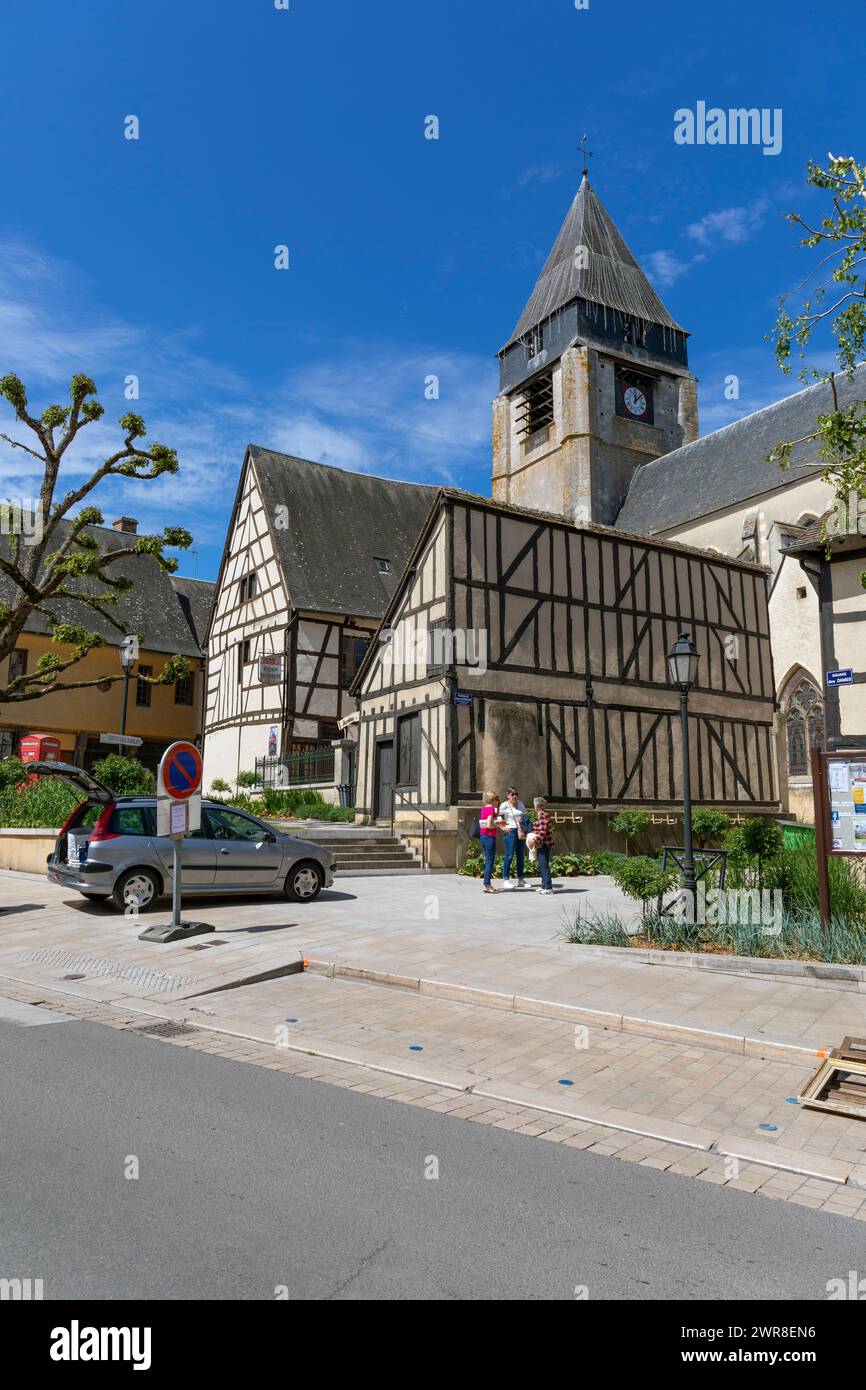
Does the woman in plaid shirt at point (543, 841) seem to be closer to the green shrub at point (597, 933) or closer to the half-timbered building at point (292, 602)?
the green shrub at point (597, 933)

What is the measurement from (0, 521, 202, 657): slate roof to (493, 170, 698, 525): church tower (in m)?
16.0

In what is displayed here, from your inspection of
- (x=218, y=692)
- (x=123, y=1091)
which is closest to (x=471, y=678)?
(x=123, y=1091)

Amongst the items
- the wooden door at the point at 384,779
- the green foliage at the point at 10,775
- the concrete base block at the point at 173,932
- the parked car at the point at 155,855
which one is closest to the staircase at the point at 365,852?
the wooden door at the point at 384,779

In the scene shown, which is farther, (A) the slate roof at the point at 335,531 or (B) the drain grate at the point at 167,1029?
(A) the slate roof at the point at 335,531

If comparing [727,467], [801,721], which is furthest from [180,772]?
[727,467]

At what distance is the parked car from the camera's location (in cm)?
1105

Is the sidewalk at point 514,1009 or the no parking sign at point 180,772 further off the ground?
the no parking sign at point 180,772

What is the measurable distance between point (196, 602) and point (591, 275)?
24234mm

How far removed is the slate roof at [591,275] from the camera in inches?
1702

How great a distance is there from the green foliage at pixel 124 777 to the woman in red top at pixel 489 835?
26.4ft

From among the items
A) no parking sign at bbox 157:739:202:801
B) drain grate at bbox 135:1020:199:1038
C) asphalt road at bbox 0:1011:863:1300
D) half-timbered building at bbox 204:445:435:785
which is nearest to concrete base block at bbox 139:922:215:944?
no parking sign at bbox 157:739:202:801

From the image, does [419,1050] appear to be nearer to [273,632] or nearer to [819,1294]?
[819,1294]

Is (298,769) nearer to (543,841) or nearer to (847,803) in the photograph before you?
(543,841)

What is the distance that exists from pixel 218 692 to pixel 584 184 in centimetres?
3455
